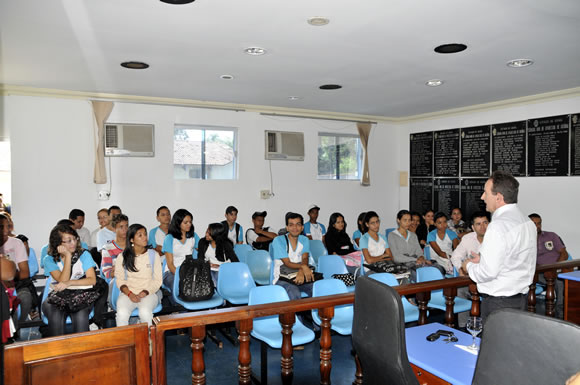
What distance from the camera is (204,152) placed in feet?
25.5

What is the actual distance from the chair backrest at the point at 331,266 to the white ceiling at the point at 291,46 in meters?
2.24

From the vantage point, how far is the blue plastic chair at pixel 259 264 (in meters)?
5.50

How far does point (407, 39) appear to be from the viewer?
4270 mm

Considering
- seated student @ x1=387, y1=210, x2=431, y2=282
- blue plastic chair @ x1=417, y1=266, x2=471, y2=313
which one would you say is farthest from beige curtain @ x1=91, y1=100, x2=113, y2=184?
blue plastic chair @ x1=417, y1=266, x2=471, y2=313

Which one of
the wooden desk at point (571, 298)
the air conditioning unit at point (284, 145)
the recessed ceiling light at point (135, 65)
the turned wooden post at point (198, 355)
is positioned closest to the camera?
the turned wooden post at point (198, 355)

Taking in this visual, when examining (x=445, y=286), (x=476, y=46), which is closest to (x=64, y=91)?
(x=476, y=46)

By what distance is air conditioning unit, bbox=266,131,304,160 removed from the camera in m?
8.20

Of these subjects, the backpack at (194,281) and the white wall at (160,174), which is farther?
the white wall at (160,174)

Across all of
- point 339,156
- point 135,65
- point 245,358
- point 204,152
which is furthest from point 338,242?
point 245,358

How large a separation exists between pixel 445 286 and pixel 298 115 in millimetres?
5949

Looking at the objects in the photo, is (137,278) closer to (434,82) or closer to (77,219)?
(77,219)

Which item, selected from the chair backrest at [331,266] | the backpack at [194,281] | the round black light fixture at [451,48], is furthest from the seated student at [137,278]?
the round black light fixture at [451,48]

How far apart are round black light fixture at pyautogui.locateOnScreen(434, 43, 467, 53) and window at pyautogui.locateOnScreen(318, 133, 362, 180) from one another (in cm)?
428

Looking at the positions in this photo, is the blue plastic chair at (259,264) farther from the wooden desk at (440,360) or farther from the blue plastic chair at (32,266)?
the wooden desk at (440,360)
